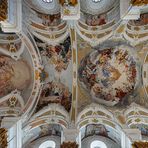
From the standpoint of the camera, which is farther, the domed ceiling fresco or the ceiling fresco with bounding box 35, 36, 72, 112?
the ceiling fresco with bounding box 35, 36, 72, 112

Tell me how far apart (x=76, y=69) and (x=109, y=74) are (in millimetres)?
1843

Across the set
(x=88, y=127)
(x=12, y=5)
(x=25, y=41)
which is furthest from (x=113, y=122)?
(x=12, y=5)

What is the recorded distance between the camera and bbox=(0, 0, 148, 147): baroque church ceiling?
51.4ft

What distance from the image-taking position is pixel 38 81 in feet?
55.2

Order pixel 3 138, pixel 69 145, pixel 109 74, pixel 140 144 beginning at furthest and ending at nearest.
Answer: pixel 109 74
pixel 69 145
pixel 140 144
pixel 3 138

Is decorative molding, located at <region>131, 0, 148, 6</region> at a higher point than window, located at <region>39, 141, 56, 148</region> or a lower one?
higher

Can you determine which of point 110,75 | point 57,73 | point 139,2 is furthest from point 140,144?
point 57,73

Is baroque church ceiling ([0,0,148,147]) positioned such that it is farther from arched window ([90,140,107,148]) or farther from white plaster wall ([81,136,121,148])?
arched window ([90,140,107,148])

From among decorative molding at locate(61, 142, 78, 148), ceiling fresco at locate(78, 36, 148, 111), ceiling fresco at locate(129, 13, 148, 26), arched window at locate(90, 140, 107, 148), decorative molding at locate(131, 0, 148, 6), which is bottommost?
decorative molding at locate(61, 142, 78, 148)

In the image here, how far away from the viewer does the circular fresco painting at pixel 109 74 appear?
16891 mm

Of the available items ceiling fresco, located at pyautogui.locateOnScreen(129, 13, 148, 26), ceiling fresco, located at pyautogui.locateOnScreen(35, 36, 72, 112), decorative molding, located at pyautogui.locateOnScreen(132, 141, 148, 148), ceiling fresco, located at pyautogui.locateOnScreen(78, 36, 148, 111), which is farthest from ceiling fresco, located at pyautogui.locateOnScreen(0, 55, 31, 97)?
decorative molding, located at pyautogui.locateOnScreen(132, 141, 148, 148)

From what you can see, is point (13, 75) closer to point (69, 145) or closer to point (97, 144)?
point (69, 145)

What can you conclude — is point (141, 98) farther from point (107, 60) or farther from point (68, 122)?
point (68, 122)

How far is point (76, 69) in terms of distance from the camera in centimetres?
1689
